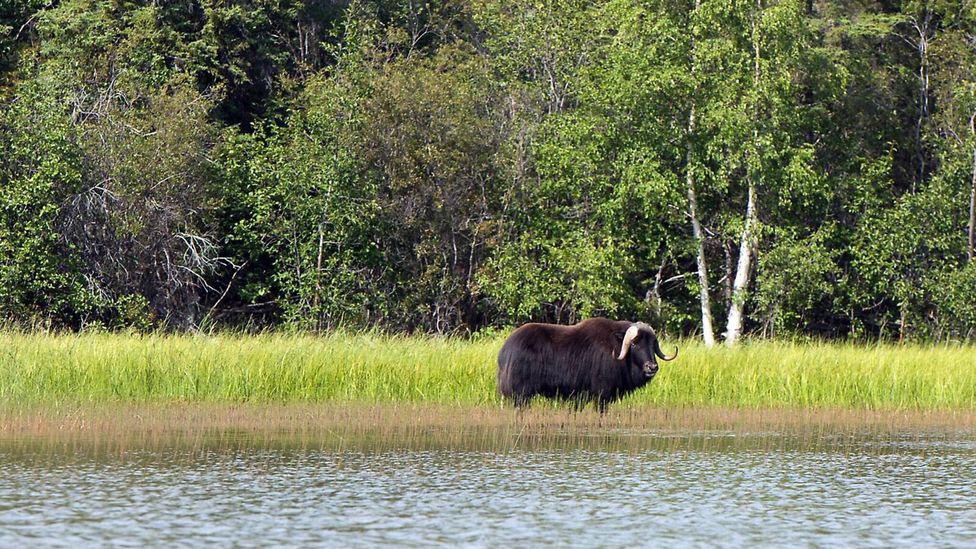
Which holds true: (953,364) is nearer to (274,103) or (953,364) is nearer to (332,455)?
(332,455)

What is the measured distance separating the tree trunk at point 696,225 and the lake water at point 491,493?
1234cm

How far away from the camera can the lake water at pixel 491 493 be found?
8.45 m

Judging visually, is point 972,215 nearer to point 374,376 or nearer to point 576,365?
point 576,365

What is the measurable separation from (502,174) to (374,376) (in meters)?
10.8

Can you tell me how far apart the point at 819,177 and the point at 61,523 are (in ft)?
60.8

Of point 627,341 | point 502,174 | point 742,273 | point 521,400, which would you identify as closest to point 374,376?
point 521,400

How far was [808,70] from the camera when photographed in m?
25.4

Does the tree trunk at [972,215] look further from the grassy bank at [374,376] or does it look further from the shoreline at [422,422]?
the shoreline at [422,422]

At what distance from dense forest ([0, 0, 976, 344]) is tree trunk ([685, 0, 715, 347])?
0.18 ft

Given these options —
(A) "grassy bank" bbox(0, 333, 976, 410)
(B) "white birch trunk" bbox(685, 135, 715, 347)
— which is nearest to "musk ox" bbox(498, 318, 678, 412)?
(A) "grassy bank" bbox(0, 333, 976, 410)

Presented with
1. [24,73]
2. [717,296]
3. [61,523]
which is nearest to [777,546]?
[61,523]

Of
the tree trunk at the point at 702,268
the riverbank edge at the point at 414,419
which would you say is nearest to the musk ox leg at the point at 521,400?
the riverbank edge at the point at 414,419

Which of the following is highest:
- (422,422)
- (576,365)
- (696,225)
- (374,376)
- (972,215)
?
(972,215)

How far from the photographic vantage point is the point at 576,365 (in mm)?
15328
